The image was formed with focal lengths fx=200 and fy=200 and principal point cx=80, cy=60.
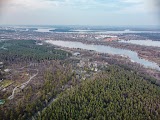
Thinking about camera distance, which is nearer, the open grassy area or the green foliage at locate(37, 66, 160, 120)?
the green foliage at locate(37, 66, 160, 120)

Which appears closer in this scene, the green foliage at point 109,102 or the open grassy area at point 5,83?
the green foliage at point 109,102

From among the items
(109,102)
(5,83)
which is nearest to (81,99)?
(109,102)

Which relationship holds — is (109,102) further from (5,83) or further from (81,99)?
(5,83)

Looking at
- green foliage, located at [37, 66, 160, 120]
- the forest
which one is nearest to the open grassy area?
the forest

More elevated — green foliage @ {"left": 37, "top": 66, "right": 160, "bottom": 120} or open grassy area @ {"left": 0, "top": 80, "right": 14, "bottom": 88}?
green foliage @ {"left": 37, "top": 66, "right": 160, "bottom": 120}

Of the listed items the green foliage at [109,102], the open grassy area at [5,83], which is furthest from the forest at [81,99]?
the open grassy area at [5,83]

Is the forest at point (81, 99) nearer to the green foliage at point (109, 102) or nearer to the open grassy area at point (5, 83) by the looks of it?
the green foliage at point (109, 102)

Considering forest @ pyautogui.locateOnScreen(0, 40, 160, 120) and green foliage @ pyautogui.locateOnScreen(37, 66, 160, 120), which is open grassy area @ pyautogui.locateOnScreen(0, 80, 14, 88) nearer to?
forest @ pyautogui.locateOnScreen(0, 40, 160, 120)

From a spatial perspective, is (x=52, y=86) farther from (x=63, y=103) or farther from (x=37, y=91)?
(x=63, y=103)
